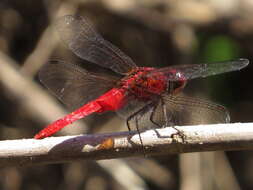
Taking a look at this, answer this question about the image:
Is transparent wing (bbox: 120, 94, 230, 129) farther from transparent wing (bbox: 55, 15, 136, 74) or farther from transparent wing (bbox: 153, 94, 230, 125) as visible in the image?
transparent wing (bbox: 55, 15, 136, 74)

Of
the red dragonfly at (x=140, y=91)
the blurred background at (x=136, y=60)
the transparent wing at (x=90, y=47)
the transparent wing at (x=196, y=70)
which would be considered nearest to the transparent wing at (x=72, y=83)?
the red dragonfly at (x=140, y=91)

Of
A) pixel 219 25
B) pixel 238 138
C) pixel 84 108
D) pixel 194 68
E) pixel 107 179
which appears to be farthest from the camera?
pixel 219 25


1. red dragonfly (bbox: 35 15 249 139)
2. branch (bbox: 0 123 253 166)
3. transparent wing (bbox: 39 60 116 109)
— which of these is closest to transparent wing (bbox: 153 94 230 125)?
red dragonfly (bbox: 35 15 249 139)

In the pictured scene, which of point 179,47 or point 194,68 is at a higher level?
point 179,47

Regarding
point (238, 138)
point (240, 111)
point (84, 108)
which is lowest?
point (238, 138)

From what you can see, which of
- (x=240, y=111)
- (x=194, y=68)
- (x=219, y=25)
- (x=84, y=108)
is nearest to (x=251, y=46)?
(x=219, y=25)

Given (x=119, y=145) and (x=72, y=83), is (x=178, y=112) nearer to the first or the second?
(x=72, y=83)

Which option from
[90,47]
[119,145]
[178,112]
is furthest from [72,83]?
[119,145]

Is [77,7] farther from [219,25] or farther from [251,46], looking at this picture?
[251,46]
